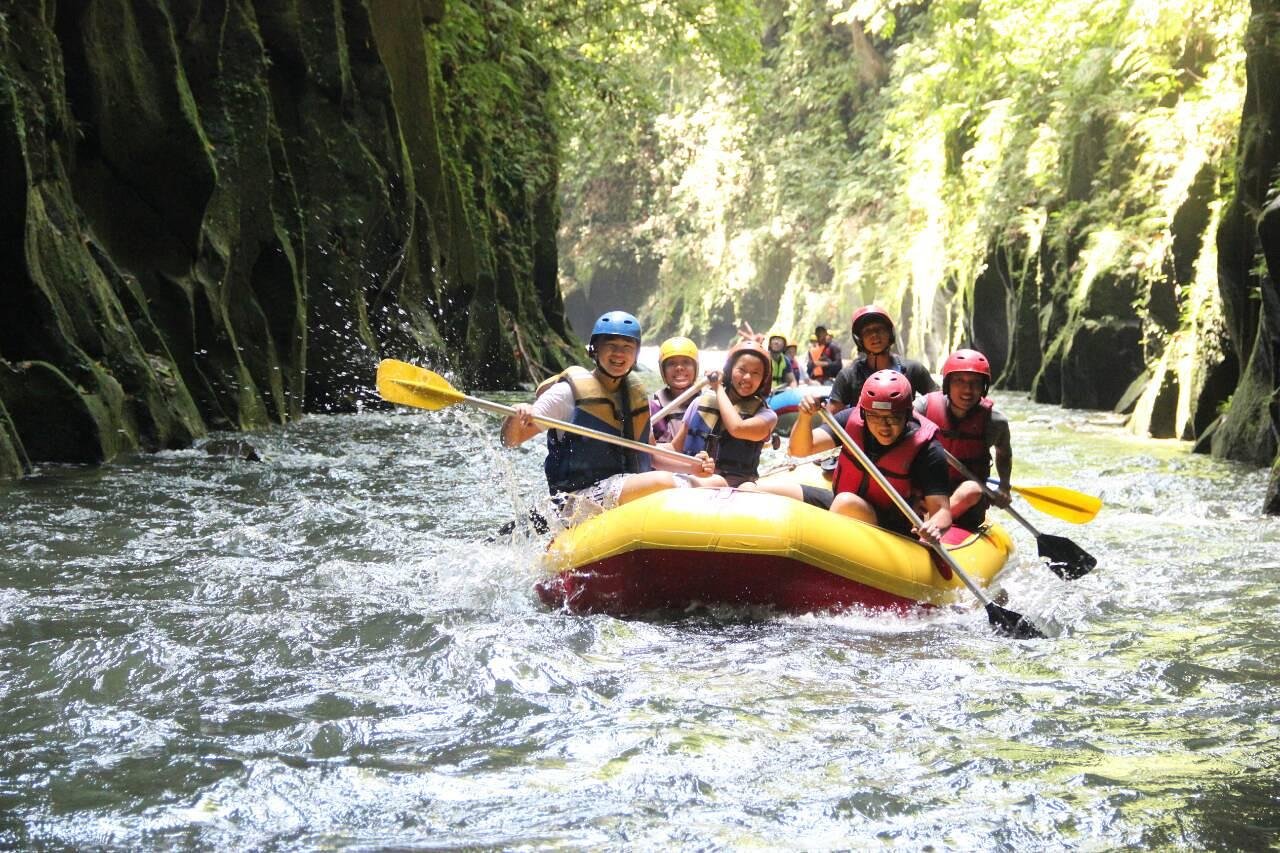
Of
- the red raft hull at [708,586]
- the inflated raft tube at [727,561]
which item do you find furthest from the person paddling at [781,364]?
the red raft hull at [708,586]

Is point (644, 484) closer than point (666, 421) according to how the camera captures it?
Yes

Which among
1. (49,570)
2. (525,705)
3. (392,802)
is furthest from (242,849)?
(49,570)

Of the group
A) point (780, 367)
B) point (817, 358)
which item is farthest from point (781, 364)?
point (817, 358)

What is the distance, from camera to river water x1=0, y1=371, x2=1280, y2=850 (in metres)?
3.19

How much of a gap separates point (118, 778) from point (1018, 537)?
6.40 m

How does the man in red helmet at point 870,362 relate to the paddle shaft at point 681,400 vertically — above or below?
above

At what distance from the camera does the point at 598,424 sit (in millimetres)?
6469

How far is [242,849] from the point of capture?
297cm

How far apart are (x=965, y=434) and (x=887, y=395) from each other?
1.05m

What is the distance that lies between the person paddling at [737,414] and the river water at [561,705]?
1.12m

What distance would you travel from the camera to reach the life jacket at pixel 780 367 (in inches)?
587

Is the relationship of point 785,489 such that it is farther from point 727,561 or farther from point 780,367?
point 780,367

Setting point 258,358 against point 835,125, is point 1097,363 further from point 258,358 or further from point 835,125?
point 835,125

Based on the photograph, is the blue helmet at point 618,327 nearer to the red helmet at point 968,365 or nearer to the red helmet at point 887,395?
the red helmet at point 887,395
